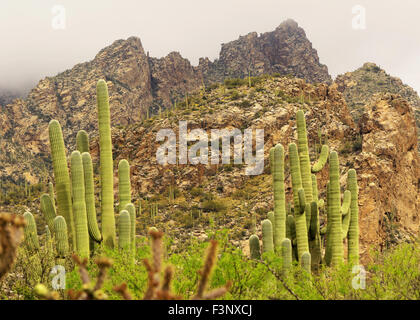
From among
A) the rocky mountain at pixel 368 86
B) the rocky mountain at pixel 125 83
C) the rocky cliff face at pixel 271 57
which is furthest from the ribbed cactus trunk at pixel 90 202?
the rocky cliff face at pixel 271 57

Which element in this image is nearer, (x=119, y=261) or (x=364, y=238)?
(x=119, y=261)

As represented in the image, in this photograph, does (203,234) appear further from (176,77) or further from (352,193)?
(176,77)

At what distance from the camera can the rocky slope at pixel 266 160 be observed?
22.3m

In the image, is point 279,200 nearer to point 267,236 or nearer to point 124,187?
point 267,236

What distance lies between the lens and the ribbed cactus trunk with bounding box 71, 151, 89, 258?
A: 10914 millimetres

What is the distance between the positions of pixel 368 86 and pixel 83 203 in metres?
48.2

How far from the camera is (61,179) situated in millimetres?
11289

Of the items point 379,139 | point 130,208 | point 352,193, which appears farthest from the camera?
point 379,139

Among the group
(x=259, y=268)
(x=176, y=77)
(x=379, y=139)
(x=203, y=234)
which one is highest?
(x=176, y=77)

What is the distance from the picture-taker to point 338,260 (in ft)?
40.7

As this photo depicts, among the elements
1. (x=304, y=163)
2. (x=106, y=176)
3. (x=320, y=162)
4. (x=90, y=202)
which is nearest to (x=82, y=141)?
(x=106, y=176)

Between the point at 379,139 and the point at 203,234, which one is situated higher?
the point at 379,139
